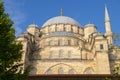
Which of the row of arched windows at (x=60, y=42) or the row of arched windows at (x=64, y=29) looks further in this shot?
the row of arched windows at (x=64, y=29)

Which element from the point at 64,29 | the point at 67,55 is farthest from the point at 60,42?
the point at 64,29

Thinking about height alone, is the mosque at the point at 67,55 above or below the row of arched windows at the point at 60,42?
below

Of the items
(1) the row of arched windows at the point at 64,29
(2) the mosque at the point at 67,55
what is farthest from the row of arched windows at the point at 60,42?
(1) the row of arched windows at the point at 64,29

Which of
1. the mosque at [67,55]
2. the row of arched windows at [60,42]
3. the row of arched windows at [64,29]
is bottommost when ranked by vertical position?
the mosque at [67,55]

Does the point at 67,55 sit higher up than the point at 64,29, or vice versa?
the point at 64,29

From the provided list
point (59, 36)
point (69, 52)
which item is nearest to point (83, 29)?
point (59, 36)

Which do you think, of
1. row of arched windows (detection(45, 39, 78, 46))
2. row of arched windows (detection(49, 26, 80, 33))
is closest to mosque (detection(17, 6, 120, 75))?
row of arched windows (detection(45, 39, 78, 46))

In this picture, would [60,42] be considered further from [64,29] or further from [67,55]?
[64,29]

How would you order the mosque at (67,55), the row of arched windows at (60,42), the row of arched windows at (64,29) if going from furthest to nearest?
the row of arched windows at (64,29)
the row of arched windows at (60,42)
the mosque at (67,55)

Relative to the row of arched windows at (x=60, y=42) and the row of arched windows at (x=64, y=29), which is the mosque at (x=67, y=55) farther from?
the row of arched windows at (x=64, y=29)

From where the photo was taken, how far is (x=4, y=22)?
10.8 meters

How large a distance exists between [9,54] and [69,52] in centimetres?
1901

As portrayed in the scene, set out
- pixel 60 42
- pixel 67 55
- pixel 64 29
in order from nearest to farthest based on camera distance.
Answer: pixel 67 55 → pixel 60 42 → pixel 64 29

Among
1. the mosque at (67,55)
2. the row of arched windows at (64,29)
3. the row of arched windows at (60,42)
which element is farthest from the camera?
the row of arched windows at (64,29)
